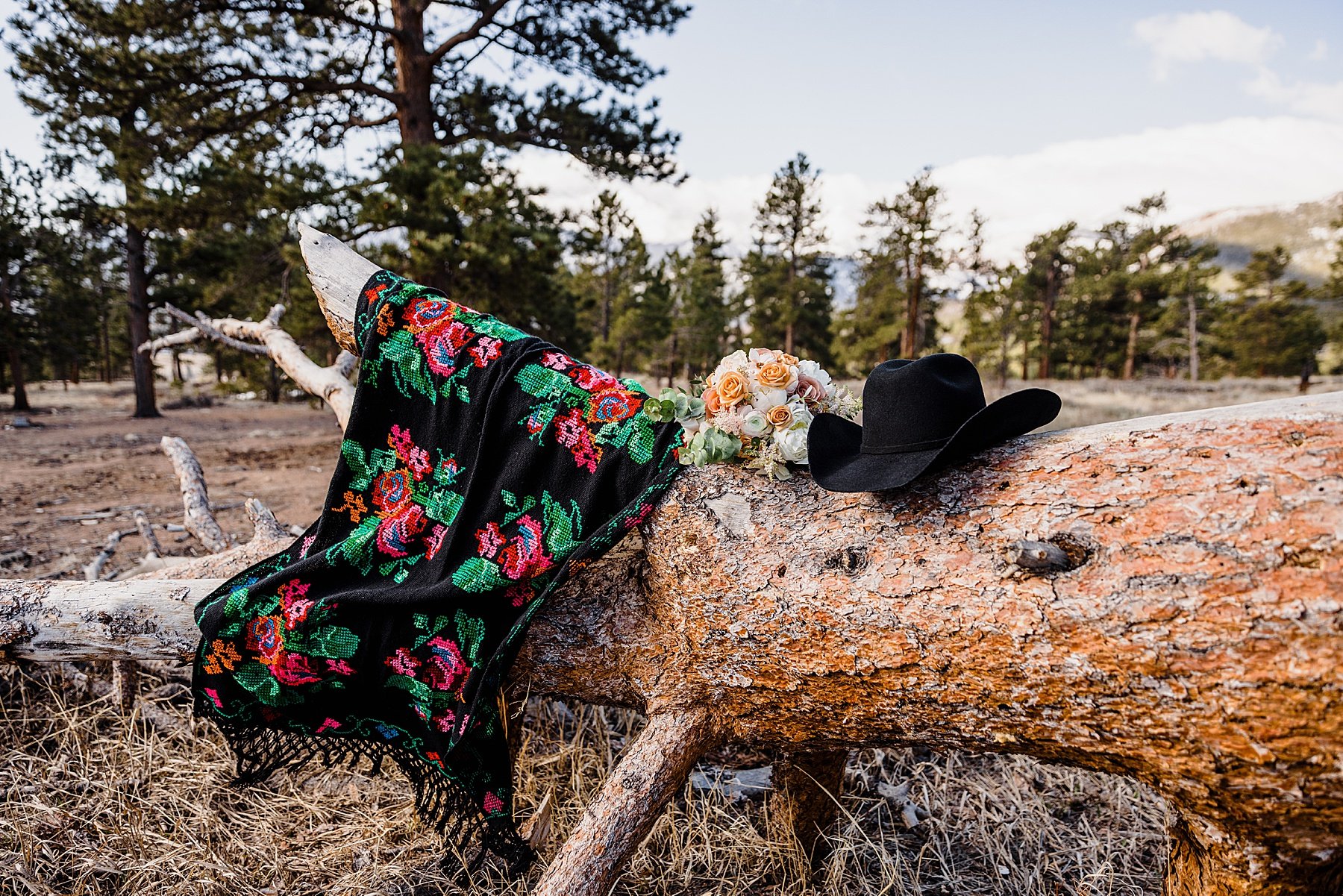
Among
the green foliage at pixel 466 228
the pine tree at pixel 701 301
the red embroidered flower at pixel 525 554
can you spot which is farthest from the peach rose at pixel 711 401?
the pine tree at pixel 701 301

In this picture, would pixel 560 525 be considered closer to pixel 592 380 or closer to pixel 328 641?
pixel 592 380

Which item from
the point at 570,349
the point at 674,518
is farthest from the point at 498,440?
the point at 570,349

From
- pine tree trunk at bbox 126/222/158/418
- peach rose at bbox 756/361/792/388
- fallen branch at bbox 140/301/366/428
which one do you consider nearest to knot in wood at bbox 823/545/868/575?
peach rose at bbox 756/361/792/388

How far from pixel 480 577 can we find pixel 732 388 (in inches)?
31.9

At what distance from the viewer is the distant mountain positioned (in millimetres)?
122312

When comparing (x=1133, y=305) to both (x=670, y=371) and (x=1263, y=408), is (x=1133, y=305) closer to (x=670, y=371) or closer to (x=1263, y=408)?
(x=670, y=371)

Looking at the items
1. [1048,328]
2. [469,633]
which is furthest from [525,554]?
[1048,328]

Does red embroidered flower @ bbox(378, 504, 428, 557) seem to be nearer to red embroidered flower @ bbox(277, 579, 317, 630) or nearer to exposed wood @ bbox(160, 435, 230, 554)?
red embroidered flower @ bbox(277, 579, 317, 630)

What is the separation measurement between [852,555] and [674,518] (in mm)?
430

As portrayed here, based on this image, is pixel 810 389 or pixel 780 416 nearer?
pixel 780 416

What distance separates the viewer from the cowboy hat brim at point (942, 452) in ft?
4.31

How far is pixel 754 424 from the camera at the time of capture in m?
1.59

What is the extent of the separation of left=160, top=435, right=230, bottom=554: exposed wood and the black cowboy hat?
10.3 ft

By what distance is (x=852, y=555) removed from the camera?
4.54ft
